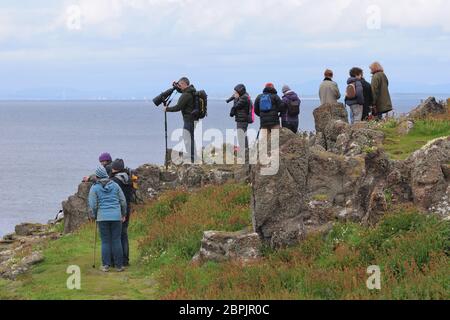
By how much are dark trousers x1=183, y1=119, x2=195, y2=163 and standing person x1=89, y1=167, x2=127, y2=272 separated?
8555 mm

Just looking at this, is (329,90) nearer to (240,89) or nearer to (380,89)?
(380,89)

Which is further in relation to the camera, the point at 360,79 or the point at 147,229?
the point at 360,79

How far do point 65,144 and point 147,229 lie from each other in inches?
5922

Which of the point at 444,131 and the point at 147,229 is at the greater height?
the point at 444,131

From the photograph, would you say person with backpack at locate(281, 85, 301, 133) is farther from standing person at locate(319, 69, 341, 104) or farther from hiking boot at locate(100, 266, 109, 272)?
hiking boot at locate(100, 266, 109, 272)

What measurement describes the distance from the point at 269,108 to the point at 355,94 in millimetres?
6440

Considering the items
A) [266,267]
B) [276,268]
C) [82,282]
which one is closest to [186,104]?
[82,282]

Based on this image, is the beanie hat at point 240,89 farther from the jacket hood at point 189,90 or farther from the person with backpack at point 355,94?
the person with backpack at point 355,94

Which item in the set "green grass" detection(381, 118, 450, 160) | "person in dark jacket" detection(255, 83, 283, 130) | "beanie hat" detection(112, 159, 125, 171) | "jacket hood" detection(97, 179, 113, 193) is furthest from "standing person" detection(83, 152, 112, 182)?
"green grass" detection(381, 118, 450, 160)

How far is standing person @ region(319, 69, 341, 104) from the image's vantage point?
31.1 meters

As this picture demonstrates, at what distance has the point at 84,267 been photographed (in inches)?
792
